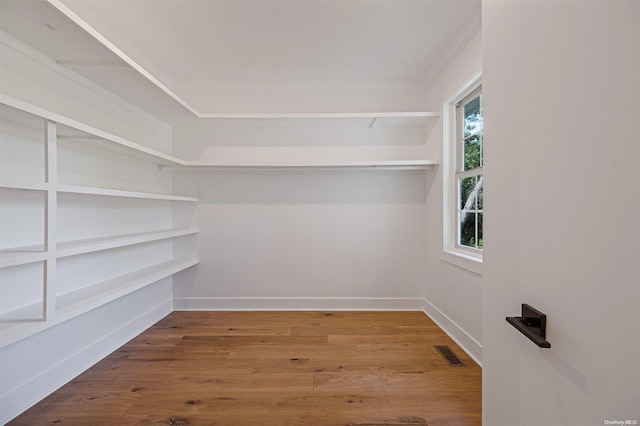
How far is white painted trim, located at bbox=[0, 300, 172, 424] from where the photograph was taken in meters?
1.46

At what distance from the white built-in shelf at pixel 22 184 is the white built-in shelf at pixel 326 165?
136 cm

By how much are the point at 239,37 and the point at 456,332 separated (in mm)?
3106

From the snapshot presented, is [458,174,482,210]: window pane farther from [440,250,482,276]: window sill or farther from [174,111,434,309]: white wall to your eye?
[174,111,434,309]: white wall

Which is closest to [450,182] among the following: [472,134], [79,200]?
[472,134]

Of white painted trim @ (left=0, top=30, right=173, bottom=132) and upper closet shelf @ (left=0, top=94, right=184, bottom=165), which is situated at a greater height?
white painted trim @ (left=0, top=30, right=173, bottom=132)

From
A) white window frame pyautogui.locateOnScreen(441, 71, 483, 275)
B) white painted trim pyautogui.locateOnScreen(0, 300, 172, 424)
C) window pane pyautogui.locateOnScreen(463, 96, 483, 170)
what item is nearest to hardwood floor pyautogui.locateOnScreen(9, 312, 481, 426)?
white painted trim pyautogui.locateOnScreen(0, 300, 172, 424)

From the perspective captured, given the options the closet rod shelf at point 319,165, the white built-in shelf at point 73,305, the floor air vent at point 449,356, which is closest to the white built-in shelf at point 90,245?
the white built-in shelf at point 73,305

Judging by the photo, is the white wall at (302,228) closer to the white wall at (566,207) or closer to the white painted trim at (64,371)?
the white painted trim at (64,371)

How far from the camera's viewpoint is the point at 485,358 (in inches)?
37.3

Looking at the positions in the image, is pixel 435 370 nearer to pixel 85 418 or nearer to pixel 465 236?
pixel 465 236

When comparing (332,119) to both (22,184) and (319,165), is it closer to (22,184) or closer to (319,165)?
(319,165)

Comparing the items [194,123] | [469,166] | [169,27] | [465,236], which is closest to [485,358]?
[465,236]

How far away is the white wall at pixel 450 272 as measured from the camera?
6.64 feet

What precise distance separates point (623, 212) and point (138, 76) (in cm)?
245
